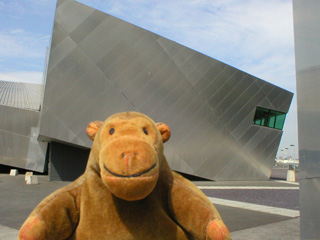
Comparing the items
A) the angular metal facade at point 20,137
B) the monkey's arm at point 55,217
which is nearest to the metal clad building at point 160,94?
the angular metal facade at point 20,137

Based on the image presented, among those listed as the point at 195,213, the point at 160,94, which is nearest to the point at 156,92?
the point at 160,94

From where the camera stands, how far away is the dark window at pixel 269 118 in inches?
722

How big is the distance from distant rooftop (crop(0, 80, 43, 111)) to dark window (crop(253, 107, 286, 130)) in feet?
39.7

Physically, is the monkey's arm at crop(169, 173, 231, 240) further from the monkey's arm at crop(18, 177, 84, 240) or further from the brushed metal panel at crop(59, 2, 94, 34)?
the brushed metal panel at crop(59, 2, 94, 34)

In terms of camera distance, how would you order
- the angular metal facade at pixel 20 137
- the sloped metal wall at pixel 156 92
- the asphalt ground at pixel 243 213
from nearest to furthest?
the asphalt ground at pixel 243 213 < the sloped metal wall at pixel 156 92 < the angular metal facade at pixel 20 137

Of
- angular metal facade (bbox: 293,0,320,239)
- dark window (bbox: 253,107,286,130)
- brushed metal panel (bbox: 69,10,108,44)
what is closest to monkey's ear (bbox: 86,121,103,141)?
angular metal facade (bbox: 293,0,320,239)

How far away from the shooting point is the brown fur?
2.34m

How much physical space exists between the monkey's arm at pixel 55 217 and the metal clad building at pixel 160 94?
10631 millimetres

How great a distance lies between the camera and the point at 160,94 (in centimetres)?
1475

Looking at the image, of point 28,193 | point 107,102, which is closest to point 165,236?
point 28,193

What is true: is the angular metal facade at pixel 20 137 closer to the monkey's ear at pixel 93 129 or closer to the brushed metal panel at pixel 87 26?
the brushed metal panel at pixel 87 26

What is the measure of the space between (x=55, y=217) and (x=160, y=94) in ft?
40.4

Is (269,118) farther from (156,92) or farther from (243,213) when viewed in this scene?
(243,213)

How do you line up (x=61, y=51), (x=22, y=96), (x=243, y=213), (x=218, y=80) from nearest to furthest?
(x=243, y=213) < (x=61, y=51) < (x=218, y=80) < (x=22, y=96)
